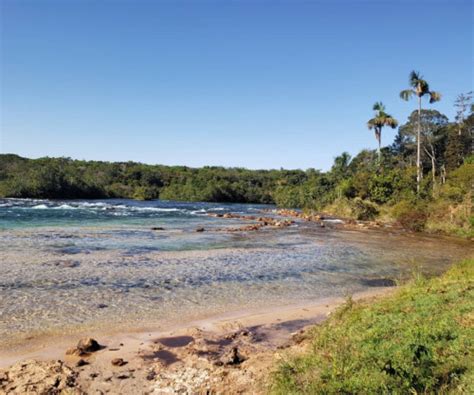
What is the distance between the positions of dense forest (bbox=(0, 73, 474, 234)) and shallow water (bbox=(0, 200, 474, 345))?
9.20 metres

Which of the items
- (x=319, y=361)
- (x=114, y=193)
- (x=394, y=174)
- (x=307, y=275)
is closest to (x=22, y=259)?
(x=307, y=275)

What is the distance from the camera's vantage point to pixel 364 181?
44062 mm

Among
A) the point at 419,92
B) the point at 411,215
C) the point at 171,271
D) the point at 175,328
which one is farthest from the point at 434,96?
the point at 175,328

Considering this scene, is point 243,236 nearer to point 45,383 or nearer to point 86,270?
point 86,270

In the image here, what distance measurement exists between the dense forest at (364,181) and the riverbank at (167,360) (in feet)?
76.4

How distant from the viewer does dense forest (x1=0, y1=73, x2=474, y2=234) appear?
32281 millimetres

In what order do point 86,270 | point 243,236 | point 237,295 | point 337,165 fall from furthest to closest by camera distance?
Result: point 337,165 → point 243,236 → point 86,270 → point 237,295

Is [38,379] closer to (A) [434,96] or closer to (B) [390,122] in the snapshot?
(A) [434,96]

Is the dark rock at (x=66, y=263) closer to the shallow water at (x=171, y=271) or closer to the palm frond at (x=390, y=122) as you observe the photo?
the shallow water at (x=171, y=271)

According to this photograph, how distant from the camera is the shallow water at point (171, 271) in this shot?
9.12 m

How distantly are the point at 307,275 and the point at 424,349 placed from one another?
8428mm

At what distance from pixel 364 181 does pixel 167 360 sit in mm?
40859

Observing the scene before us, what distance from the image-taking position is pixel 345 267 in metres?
15.3

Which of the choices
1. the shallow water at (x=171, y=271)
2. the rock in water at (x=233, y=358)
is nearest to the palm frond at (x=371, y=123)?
the shallow water at (x=171, y=271)
